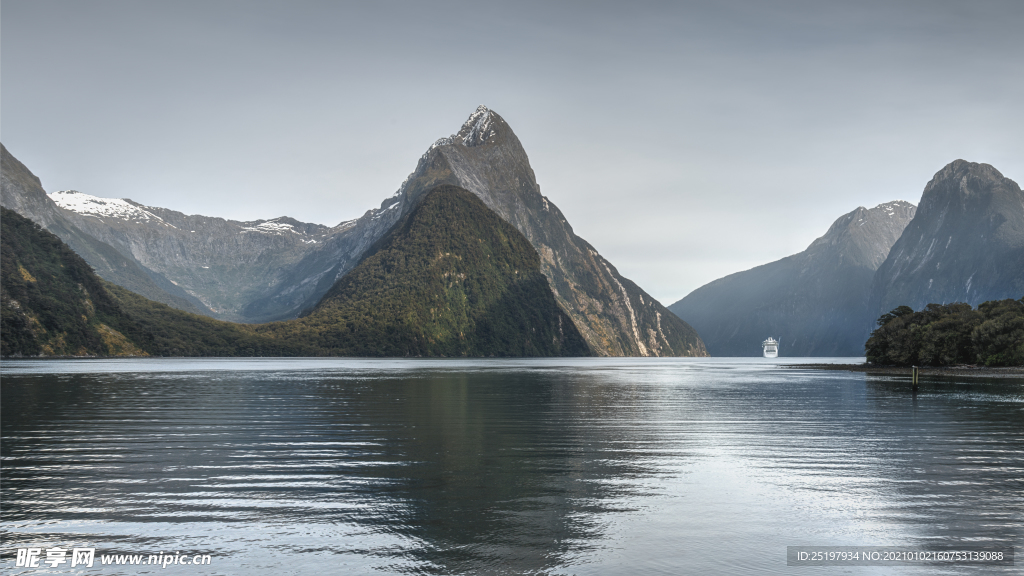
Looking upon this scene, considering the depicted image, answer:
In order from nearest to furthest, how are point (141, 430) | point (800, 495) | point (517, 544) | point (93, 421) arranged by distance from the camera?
point (517, 544), point (800, 495), point (141, 430), point (93, 421)

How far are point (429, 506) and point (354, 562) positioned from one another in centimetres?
537

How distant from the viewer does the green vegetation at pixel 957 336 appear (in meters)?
126

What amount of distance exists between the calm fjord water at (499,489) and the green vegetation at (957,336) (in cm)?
9411

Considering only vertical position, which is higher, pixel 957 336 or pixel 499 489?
pixel 957 336

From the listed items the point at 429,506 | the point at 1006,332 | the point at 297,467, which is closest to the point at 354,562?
the point at 429,506

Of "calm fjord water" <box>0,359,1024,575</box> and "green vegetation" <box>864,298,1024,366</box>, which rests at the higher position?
"green vegetation" <box>864,298,1024,366</box>

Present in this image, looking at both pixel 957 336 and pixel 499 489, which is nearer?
pixel 499 489

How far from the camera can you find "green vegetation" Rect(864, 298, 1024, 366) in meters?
126

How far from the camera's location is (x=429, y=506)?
2053 centimetres

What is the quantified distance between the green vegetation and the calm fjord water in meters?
94.1

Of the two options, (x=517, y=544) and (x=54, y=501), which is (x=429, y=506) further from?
(x=54, y=501)

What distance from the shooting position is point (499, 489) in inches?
906

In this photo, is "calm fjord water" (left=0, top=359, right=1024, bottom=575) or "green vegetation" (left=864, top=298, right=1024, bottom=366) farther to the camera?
"green vegetation" (left=864, top=298, right=1024, bottom=366)

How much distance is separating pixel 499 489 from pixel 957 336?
144223 millimetres
